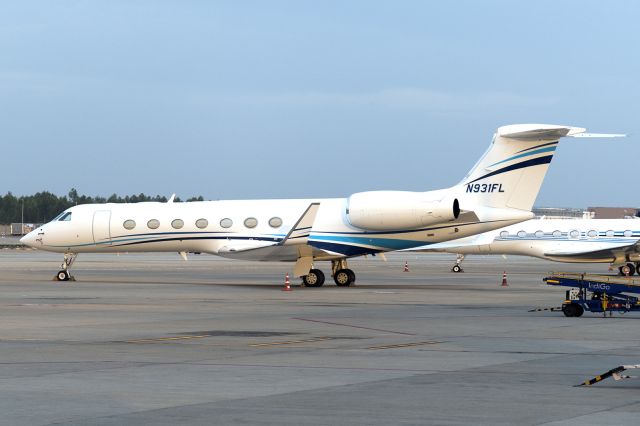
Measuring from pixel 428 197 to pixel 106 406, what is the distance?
28356 mm

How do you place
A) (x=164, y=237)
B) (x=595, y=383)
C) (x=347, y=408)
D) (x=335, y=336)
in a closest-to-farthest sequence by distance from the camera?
(x=347, y=408) < (x=595, y=383) < (x=335, y=336) < (x=164, y=237)

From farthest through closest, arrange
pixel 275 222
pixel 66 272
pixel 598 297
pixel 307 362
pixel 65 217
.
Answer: pixel 65 217 < pixel 66 272 < pixel 275 222 < pixel 598 297 < pixel 307 362

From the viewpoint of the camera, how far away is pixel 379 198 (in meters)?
39.2

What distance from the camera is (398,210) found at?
128 ft

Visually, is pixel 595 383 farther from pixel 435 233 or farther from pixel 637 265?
pixel 637 265

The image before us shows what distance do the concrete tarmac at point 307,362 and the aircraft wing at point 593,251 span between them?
28994mm

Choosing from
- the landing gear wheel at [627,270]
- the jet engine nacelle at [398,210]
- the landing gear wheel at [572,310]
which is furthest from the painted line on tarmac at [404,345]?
the landing gear wheel at [627,270]

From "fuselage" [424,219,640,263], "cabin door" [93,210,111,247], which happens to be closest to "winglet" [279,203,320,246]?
"cabin door" [93,210,111,247]

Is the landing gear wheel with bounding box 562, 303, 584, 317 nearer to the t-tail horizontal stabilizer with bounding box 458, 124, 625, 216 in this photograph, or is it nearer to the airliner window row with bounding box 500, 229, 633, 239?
the t-tail horizontal stabilizer with bounding box 458, 124, 625, 216

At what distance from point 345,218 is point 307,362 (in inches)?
962

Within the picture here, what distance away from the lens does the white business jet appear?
195 feet

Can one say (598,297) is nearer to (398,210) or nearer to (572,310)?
(572,310)

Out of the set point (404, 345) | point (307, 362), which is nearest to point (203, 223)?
point (404, 345)

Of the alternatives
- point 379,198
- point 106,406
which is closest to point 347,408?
point 106,406
